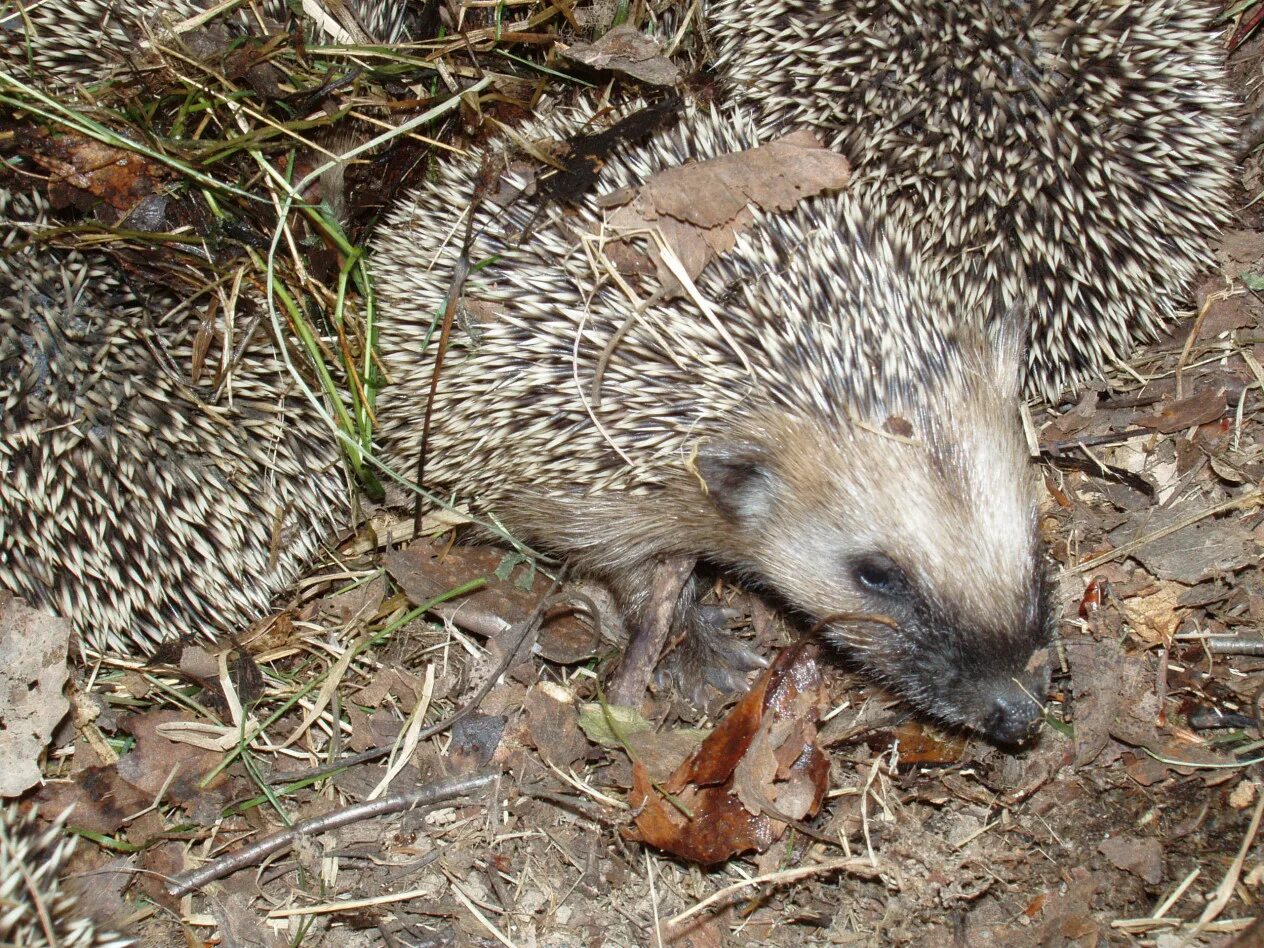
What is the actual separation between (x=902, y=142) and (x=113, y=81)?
2827mm

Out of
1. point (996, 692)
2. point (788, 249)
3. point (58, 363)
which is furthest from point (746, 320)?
point (58, 363)

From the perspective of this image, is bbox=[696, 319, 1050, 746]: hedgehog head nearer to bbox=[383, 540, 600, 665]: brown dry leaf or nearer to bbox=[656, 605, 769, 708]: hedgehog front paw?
bbox=[656, 605, 769, 708]: hedgehog front paw

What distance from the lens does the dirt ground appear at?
3.88 meters

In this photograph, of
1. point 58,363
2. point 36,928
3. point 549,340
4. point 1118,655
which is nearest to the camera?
point 36,928

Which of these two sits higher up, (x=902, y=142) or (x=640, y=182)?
(x=640, y=182)

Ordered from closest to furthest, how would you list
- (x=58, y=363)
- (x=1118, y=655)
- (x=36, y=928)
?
(x=36, y=928) → (x=58, y=363) → (x=1118, y=655)

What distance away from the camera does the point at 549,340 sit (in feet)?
12.9

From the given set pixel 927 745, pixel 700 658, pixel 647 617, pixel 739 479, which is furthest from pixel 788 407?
pixel 927 745

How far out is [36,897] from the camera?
3.11 m

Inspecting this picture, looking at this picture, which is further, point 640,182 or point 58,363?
point 640,182

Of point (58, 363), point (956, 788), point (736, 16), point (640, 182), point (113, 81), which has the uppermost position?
point (113, 81)

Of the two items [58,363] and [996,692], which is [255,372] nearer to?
[58,363]

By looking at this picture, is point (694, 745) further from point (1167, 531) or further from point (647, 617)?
point (1167, 531)

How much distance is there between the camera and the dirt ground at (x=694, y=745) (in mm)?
3881
